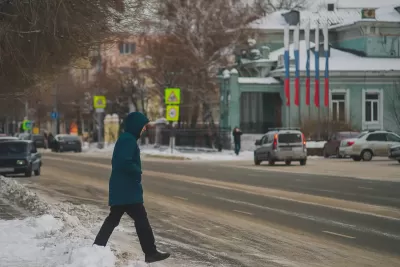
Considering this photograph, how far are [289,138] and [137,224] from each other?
88.5ft

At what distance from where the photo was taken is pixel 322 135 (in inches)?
2024

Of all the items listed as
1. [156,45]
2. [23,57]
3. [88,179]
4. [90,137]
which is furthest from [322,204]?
[90,137]

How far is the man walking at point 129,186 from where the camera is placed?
29.6 feet

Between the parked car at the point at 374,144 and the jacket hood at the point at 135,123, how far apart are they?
31680mm

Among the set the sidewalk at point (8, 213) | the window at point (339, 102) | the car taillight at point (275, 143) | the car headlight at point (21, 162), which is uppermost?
the window at point (339, 102)

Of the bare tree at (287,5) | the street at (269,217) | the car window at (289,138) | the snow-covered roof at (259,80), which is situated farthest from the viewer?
the bare tree at (287,5)

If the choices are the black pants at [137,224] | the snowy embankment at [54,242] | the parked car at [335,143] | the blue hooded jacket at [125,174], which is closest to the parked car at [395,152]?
the parked car at [335,143]

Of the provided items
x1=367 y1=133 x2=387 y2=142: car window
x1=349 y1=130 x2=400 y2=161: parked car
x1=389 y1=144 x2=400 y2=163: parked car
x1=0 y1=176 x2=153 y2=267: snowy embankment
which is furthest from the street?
x1=349 y1=130 x2=400 y2=161: parked car

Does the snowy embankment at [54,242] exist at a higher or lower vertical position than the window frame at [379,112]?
lower

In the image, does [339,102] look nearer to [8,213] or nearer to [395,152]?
[395,152]

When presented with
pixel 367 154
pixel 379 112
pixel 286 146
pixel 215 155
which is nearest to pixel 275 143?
pixel 286 146

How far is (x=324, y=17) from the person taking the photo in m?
71.6

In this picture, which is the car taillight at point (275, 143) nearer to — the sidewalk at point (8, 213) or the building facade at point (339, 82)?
the building facade at point (339, 82)

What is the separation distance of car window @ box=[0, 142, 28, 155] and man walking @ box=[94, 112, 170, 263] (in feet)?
71.1
